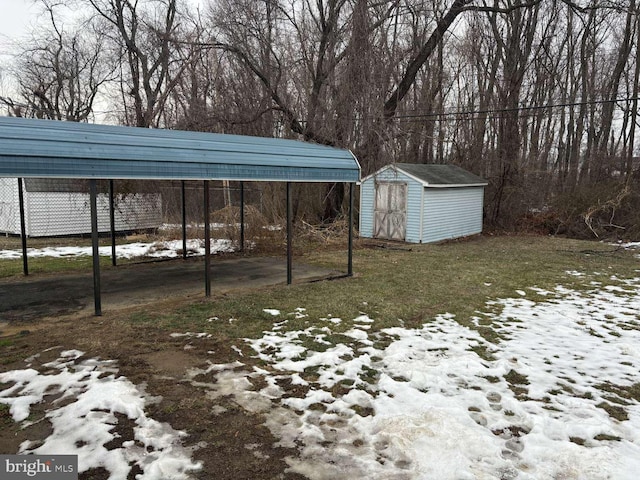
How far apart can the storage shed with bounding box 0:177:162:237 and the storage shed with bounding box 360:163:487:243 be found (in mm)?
7627

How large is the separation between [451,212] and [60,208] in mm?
13209

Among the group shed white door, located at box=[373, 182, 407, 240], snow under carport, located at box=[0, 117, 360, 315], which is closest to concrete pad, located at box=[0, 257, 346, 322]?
snow under carport, located at box=[0, 117, 360, 315]

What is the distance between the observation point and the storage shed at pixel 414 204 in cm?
1423

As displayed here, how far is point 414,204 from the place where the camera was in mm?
14250

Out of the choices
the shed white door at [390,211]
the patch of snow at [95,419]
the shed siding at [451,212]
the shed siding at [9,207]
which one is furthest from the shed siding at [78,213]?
the patch of snow at [95,419]

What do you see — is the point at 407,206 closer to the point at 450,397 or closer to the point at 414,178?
the point at 414,178

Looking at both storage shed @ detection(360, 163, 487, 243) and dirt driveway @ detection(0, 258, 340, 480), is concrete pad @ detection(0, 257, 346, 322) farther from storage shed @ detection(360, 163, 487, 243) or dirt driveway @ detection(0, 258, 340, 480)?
storage shed @ detection(360, 163, 487, 243)

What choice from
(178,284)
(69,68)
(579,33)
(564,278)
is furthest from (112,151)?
(579,33)

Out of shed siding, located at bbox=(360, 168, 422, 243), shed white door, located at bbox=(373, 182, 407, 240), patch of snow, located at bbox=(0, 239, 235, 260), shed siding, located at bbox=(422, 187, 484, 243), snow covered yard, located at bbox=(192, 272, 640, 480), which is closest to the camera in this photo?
snow covered yard, located at bbox=(192, 272, 640, 480)

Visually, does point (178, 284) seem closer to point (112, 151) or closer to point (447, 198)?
point (112, 151)

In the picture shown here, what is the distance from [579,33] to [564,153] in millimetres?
5571

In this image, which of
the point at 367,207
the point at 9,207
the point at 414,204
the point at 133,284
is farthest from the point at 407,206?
the point at 9,207

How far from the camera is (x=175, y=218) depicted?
15.5m

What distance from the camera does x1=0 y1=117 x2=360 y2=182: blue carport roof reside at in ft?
16.0
